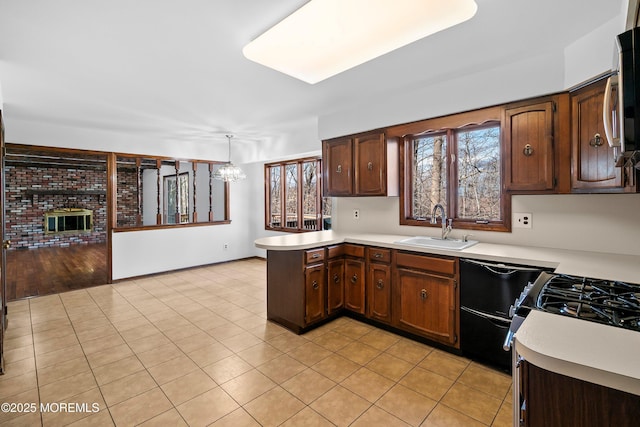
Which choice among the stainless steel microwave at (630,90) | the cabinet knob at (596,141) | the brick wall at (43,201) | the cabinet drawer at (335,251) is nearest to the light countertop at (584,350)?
the stainless steel microwave at (630,90)

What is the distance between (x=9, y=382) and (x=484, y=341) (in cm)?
352

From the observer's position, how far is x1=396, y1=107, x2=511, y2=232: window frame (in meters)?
2.68

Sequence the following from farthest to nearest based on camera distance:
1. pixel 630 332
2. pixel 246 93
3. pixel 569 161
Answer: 1. pixel 246 93
2. pixel 569 161
3. pixel 630 332

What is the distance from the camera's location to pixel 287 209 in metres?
6.01

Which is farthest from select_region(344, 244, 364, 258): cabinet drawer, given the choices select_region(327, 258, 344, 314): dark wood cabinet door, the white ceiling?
the white ceiling

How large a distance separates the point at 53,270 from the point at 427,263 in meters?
6.76

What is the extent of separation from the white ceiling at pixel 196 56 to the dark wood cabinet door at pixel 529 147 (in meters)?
0.44

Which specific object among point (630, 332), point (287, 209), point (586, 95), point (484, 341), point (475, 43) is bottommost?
point (484, 341)

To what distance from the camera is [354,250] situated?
10.5 ft

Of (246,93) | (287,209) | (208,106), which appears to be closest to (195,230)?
(287,209)

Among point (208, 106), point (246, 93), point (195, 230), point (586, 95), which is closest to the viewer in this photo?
point (586, 95)

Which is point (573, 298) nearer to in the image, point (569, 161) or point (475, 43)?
point (569, 161)

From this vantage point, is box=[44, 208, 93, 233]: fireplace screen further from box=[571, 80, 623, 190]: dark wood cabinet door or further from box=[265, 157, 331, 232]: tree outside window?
box=[571, 80, 623, 190]: dark wood cabinet door

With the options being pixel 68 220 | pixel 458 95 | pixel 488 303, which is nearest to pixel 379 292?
pixel 488 303
